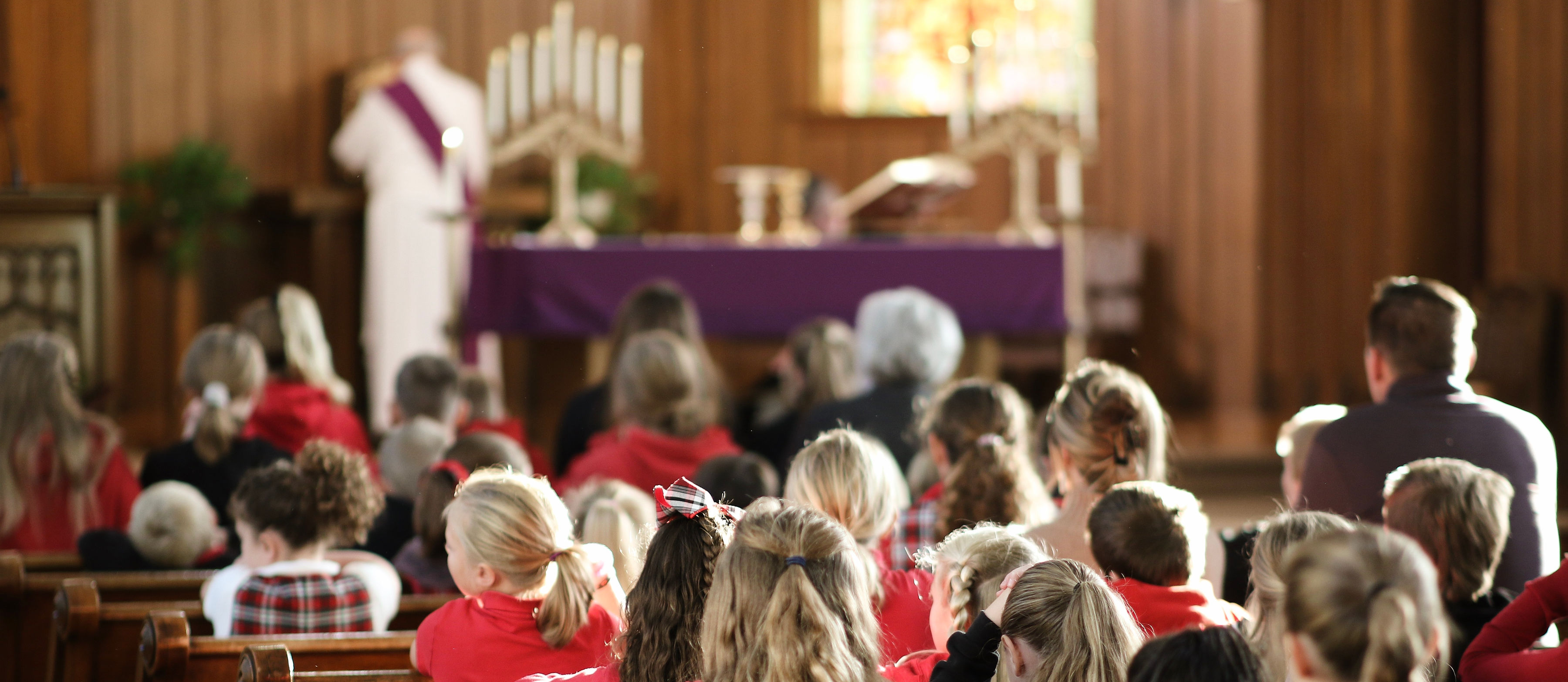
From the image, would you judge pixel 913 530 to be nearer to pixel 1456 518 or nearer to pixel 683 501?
pixel 1456 518

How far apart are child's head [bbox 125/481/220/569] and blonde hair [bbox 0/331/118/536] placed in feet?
1.84

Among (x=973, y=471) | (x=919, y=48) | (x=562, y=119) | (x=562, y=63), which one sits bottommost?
(x=973, y=471)

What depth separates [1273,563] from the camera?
7.06 feet

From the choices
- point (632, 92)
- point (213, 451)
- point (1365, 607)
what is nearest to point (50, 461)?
point (213, 451)

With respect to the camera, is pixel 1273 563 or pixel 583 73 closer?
pixel 1273 563

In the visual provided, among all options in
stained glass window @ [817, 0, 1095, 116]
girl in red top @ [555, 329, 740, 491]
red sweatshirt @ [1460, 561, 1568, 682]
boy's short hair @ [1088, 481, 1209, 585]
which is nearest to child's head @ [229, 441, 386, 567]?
girl in red top @ [555, 329, 740, 491]

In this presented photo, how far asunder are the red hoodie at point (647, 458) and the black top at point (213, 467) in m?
0.74

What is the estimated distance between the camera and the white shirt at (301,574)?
2.89 metres

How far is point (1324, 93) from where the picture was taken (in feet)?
28.1

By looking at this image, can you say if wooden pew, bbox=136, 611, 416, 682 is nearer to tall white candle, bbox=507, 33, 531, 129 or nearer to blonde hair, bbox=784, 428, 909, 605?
blonde hair, bbox=784, 428, 909, 605

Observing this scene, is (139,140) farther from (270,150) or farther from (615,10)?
(615,10)

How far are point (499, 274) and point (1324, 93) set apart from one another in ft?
15.3

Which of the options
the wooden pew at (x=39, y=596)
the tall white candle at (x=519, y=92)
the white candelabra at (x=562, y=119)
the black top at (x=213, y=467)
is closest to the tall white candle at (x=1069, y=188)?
the white candelabra at (x=562, y=119)

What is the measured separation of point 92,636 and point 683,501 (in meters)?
→ 1.26
